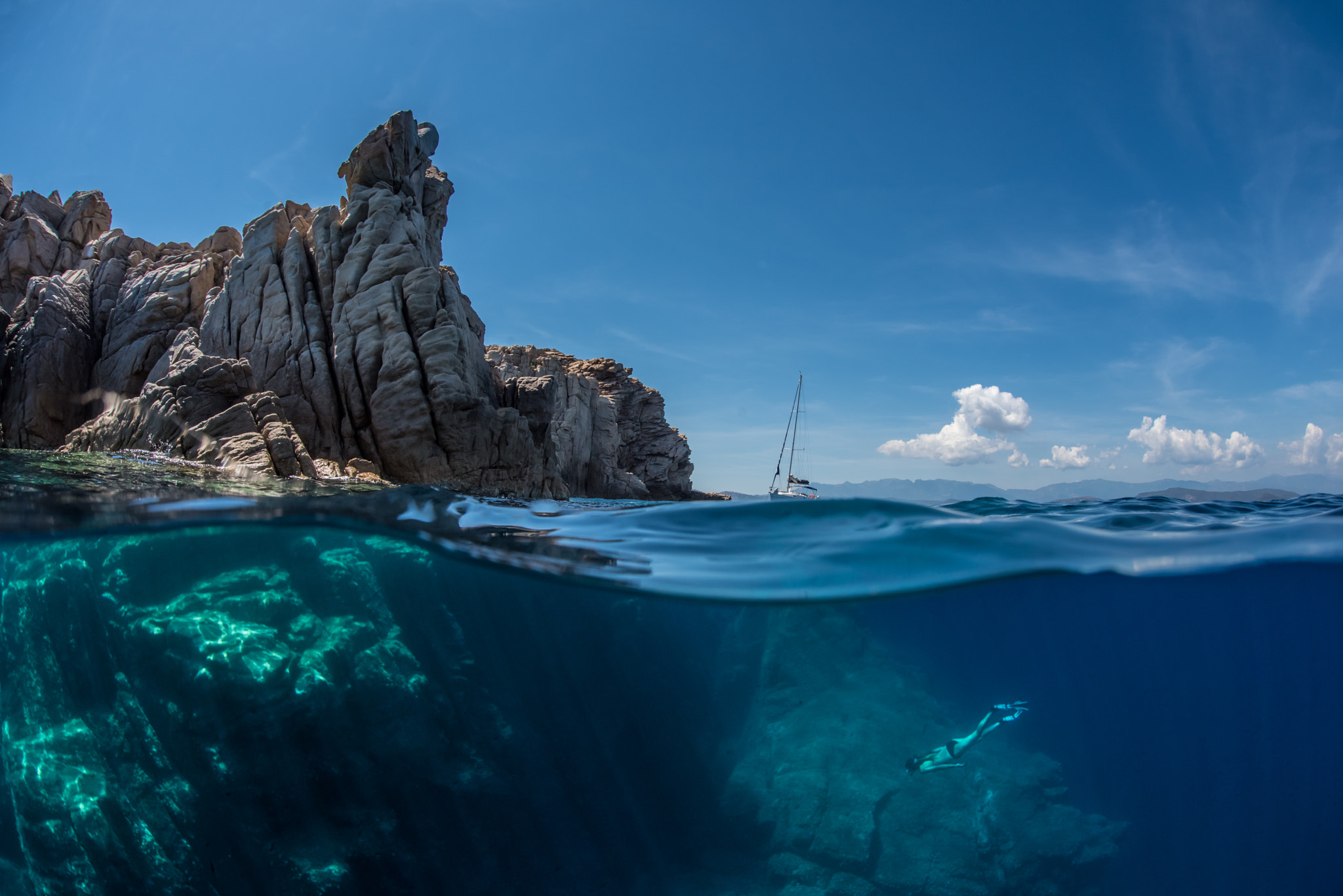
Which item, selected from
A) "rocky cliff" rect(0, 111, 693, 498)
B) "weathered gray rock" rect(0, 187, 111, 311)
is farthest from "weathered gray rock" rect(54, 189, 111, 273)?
"rocky cliff" rect(0, 111, 693, 498)

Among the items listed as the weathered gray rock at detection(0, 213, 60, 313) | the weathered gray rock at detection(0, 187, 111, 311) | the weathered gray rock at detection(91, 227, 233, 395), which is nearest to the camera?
the weathered gray rock at detection(91, 227, 233, 395)

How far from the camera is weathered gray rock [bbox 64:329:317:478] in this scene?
508 inches

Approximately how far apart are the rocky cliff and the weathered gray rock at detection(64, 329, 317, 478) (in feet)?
0.88

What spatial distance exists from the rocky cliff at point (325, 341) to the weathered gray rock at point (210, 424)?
0.88ft

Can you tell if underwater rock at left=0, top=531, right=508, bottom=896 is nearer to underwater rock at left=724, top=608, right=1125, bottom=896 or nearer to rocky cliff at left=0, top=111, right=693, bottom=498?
underwater rock at left=724, top=608, right=1125, bottom=896

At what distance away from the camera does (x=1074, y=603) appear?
10109mm

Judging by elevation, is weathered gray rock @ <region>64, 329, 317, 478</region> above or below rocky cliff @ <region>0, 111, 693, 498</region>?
below

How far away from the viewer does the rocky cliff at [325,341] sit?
19.4 m

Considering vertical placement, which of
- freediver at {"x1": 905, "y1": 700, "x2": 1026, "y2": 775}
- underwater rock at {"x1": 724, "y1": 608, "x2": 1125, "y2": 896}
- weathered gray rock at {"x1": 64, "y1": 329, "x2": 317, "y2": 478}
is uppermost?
weathered gray rock at {"x1": 64, "y1": 329, "x2": 317, "y2": 478}

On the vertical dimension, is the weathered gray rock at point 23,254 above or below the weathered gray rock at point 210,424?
above

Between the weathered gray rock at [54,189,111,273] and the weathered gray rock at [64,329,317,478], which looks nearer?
the weathered gray rock at [64,329,317,478]

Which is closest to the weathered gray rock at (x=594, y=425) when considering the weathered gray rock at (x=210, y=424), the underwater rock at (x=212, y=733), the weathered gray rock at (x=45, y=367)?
the weathered gray rock at (x=210, y=424)

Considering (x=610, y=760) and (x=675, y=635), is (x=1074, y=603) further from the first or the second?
(x=610, y=760)

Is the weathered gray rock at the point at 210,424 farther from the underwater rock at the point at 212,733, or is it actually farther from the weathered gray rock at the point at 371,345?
the underwater rock at the point at 212,733
